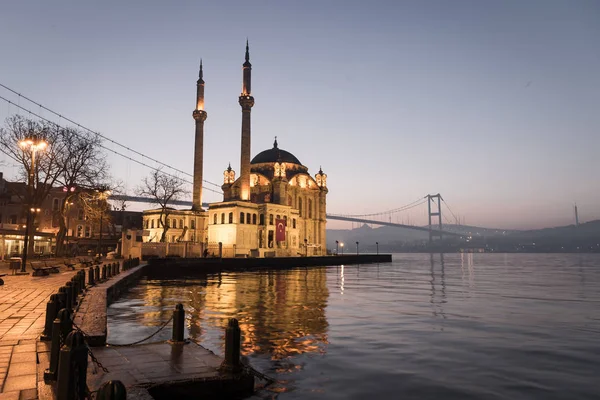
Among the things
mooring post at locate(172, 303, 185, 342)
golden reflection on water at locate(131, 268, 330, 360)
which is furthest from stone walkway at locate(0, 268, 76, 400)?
golden reflection on water at locate(131, 268, 330, 360)

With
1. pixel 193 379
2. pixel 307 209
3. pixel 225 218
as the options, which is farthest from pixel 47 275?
pixel 307 209

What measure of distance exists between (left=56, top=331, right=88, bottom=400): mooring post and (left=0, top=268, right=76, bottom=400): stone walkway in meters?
1.06

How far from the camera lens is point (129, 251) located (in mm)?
48406

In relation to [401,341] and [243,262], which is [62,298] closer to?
[401,341]

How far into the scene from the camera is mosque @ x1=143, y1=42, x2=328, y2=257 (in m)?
66.1

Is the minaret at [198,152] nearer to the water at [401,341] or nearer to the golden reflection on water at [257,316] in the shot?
the golden reflection on water at [257,316]

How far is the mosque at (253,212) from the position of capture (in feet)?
217

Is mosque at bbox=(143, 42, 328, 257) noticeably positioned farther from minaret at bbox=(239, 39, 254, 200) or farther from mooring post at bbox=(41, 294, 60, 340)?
mooring post at bbox=(41, 294, 60, 340)

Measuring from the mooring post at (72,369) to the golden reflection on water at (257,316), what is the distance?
5596mm

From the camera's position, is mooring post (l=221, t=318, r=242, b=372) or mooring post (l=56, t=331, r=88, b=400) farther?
mooring post (l=221, t=318, r=242, b=372)

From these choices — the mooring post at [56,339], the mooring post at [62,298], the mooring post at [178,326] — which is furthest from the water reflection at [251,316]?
the mooring post at [56,339]

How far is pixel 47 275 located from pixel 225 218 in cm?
4214

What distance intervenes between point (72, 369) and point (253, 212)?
206ft

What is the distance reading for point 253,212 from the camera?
67.8 metres
